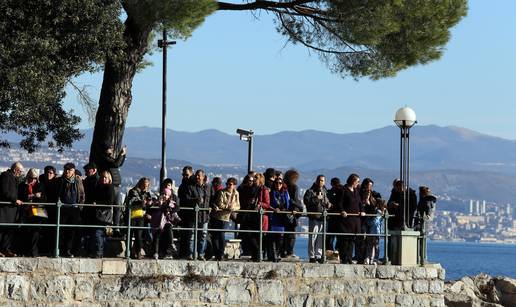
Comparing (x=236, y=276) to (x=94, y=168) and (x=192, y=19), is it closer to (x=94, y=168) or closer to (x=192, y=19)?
(x=94, y=168)

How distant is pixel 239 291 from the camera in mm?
18391

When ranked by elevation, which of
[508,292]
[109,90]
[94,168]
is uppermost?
[109,90]

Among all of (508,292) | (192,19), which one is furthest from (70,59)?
(508,292)

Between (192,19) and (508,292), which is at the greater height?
(192,19)

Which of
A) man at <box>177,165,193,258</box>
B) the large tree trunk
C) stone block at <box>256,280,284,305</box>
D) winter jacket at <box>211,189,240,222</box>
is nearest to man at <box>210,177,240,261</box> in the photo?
winter jacket at <box>211,189,240,222</box>

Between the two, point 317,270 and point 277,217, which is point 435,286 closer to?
point 317,270

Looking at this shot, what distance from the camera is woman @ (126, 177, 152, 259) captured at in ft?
59.9

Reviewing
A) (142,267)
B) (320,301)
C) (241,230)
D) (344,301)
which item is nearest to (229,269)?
(241,230)

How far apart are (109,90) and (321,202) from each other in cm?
477

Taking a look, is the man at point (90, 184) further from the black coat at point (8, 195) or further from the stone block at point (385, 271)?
the stone block at point (385, 271)

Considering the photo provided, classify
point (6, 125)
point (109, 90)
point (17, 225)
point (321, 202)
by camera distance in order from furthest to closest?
point (6, 125) → point (109, 90) → point (321, 202) → point (17, 225)

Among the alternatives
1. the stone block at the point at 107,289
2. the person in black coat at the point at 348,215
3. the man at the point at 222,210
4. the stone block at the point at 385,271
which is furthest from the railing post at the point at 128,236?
the stone block at the point at 385,271

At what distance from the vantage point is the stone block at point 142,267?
1775 cm

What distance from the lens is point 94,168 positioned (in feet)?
61.1
